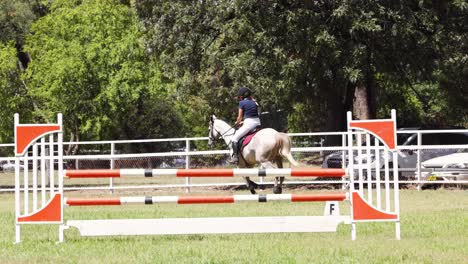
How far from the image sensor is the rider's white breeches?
864 inches

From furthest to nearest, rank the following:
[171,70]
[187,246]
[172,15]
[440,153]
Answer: [171,70], [172,15], [440,153], [187,246]

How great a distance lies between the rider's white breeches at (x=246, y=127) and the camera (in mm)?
21953

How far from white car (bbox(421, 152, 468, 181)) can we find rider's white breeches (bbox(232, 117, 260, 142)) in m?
7.59

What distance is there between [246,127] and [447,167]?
7.85 metres

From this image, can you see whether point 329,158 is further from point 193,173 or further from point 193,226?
point 193,173

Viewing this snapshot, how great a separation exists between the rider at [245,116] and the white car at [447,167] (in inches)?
289

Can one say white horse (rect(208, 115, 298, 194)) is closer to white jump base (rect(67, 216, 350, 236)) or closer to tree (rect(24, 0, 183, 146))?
white jump base (rect(67, 216, 350, 236))

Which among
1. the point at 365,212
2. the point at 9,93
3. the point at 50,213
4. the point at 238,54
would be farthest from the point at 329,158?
the point at 9,93

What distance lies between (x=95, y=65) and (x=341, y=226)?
28.5 m

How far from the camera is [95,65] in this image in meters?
41.3

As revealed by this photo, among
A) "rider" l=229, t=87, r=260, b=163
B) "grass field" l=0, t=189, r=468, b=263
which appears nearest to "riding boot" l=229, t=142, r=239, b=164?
"rider" l=229, t=87, r=260, b=163

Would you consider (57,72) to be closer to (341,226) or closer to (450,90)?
(450,90)

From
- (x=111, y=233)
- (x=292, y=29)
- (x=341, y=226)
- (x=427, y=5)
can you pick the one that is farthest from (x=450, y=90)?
(x=111, y=233)

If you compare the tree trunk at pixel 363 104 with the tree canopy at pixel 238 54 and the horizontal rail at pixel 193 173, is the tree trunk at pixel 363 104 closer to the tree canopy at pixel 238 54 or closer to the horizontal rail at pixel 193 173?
the tree canopy at pixel 238 54
